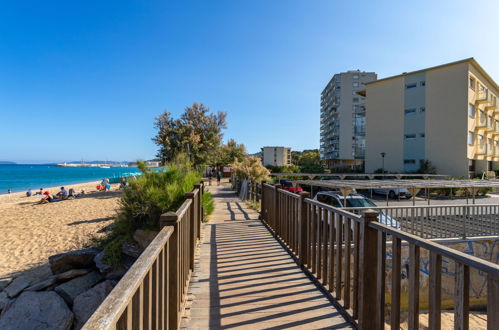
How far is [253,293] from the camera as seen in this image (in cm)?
316

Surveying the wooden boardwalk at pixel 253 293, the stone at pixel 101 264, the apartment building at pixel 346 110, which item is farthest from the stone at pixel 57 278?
the apartment building at pixel 346 110

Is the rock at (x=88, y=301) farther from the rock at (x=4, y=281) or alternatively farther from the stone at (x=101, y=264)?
the rock at (x=4, y=281)

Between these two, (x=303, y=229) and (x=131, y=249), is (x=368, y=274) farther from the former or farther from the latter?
(x=131, y=249)

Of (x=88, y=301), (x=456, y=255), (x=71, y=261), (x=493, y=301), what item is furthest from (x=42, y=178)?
(x=493, y=301)

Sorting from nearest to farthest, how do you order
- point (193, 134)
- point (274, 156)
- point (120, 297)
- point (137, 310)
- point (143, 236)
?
point (120, 297) < point (137, 310) < point (143, 236) < point (193, 134) < point (274, 156)

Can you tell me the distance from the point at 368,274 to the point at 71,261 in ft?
24.2

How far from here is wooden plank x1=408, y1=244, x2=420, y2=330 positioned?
1724 mm

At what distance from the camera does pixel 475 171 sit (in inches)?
1083

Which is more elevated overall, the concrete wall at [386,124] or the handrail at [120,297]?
the concrete wall at [386,124]

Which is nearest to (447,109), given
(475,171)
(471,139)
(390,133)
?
(471,139)

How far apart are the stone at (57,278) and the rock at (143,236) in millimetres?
2002

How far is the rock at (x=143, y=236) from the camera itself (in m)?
5.55

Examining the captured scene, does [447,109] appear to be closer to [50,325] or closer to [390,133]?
[390,133]

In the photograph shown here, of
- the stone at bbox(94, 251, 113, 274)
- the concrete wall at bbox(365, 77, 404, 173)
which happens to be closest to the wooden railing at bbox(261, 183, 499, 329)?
the stone at bbox(94, 251, 113, 274)
